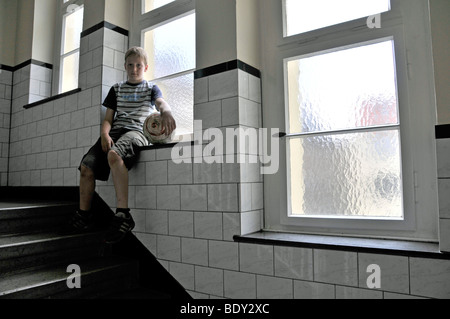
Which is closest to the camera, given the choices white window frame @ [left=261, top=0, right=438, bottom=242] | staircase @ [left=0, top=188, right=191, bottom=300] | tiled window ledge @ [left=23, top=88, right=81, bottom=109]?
white window frame @ [left=261, top=0, right=438, bottom=242]

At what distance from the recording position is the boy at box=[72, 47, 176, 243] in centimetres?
194

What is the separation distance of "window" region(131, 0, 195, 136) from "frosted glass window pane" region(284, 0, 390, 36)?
2.15ft

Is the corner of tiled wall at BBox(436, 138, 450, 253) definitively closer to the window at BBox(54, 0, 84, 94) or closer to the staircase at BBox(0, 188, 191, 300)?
the staircase at BBox(0, 188, 191, 300)

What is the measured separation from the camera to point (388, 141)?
1540mm

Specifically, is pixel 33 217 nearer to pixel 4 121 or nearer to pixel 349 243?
pixel 4 121

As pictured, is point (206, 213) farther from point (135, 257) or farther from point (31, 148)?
point (31, 148)

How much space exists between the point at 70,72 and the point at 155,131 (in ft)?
4.94

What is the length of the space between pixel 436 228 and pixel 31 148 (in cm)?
307

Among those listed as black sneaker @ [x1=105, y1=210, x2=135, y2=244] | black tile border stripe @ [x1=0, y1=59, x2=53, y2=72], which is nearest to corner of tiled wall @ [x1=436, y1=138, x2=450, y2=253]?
black sneaker @ [x1=105, y1=210, x2=135, y2=244]

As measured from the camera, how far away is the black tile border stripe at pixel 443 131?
1.26 m

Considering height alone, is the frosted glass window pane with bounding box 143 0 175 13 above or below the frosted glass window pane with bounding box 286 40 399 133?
above

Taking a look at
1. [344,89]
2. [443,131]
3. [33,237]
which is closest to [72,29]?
[33,237]

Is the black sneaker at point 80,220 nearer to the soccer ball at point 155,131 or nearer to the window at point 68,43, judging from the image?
the soccer ball at point 155,131

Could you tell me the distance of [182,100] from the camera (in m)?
2.18
